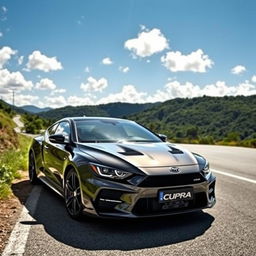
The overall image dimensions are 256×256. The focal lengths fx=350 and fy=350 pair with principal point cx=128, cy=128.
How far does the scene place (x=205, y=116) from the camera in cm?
11706

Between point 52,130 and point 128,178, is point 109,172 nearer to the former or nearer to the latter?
point 128,178

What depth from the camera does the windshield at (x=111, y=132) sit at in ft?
17.9

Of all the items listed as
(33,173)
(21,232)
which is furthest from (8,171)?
(21,232)

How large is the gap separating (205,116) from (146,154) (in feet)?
379

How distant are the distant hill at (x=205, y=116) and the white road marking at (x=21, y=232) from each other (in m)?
74.0

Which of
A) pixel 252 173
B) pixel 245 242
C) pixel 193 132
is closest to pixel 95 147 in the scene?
pixel 245 242

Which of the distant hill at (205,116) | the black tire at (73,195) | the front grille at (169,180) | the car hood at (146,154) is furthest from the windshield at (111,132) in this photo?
the distant hill at (205,116)

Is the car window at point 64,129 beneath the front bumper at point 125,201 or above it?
above

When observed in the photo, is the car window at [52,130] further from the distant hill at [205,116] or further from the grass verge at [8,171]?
the distant hill at [205,116]

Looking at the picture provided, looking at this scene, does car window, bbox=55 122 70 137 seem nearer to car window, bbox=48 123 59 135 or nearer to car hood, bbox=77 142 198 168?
car window, bbox=48 123 59 135

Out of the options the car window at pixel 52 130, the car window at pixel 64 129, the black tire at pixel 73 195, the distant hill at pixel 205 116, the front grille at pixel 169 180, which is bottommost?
the distant hill at pixel 205 116

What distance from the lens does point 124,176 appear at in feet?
13.5

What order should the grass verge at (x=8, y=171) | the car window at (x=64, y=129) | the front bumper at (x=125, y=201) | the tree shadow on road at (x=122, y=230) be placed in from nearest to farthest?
1. the tree shadow on road at (x=122, y=230)
2. the front bumper at (x=125, y=201)
3. the car window at (x=64, y=129)
4. the grass verge at (x=8, y=171)

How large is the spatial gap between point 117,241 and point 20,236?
1112mm
